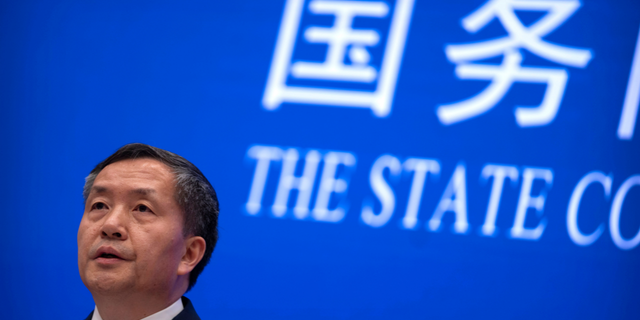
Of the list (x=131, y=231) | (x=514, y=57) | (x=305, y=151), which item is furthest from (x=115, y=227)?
(x=514, y=57)

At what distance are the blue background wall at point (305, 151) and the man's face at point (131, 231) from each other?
95cm

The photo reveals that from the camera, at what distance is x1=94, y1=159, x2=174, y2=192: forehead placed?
1053 millimetres

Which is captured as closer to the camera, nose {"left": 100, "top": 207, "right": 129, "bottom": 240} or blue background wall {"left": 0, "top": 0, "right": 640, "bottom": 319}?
nose {"left": 100, "top": 207, "right": 129, "bottom": 240}

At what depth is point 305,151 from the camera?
201 cm

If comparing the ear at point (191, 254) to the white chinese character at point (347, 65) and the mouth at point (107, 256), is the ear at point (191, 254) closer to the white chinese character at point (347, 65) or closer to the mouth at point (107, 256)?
the mouth at point (107, 256)

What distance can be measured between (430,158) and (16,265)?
1.69 meters

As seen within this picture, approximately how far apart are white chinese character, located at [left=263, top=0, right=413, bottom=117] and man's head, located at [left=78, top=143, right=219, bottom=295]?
0.95 metres

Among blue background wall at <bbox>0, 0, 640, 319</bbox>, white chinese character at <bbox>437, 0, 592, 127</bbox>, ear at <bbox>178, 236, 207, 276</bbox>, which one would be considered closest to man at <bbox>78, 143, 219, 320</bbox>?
ear at <bbox>178, 236, 207, 276</bbox>

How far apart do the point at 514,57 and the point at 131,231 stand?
1.50 meters

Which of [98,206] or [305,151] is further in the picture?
[305,151]

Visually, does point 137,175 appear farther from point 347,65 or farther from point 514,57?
point 514,57

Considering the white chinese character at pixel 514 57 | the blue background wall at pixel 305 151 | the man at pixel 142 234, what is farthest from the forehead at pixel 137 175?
the white chinese character at pixel 514 57

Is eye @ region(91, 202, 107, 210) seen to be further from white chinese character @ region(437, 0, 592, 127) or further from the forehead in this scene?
white chinese character @ region(437, 0, 592, 127)

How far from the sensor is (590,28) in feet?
6.32
